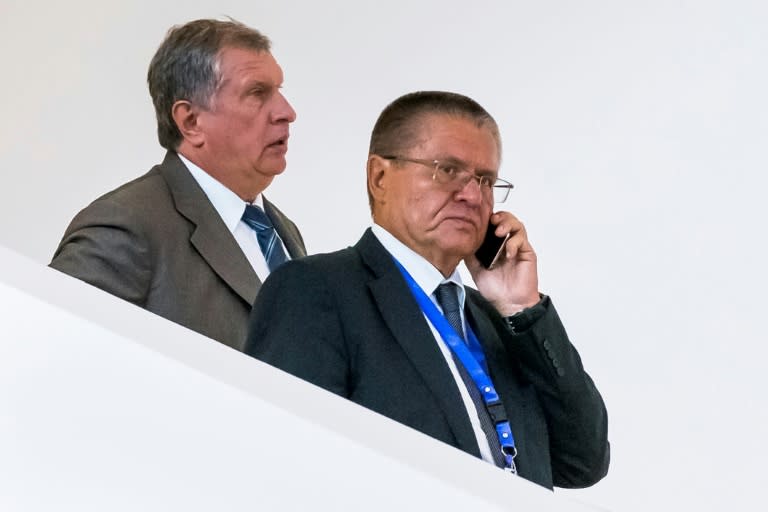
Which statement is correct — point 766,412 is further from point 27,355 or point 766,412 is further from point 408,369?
point 27,355

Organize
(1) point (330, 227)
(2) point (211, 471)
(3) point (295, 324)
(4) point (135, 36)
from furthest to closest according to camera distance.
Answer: (4) point (135, 36), (1) point (330, 227), (3) point (295, 324), (2) point (211, 471)

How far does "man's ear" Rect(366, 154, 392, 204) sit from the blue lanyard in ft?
0.63

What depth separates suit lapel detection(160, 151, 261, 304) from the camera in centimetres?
266

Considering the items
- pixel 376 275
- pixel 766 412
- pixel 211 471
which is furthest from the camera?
pixel 766 412

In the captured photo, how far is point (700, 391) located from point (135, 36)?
3.16m

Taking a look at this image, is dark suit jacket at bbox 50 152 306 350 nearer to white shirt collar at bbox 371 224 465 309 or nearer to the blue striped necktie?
the blue striped necktie

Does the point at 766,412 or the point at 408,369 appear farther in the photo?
the point at 766,412

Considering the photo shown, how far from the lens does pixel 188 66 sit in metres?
3.07

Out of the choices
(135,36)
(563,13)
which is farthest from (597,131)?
(135,36)

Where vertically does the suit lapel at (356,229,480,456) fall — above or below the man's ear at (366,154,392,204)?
below

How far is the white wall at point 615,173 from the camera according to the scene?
590 centimetres

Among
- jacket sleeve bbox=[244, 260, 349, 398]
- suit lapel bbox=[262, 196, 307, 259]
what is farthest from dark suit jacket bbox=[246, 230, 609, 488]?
suit lapel bbox=[262, 196, 307, 259]

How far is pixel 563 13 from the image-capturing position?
641cm

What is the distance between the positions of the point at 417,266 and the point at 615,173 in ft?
12.3
